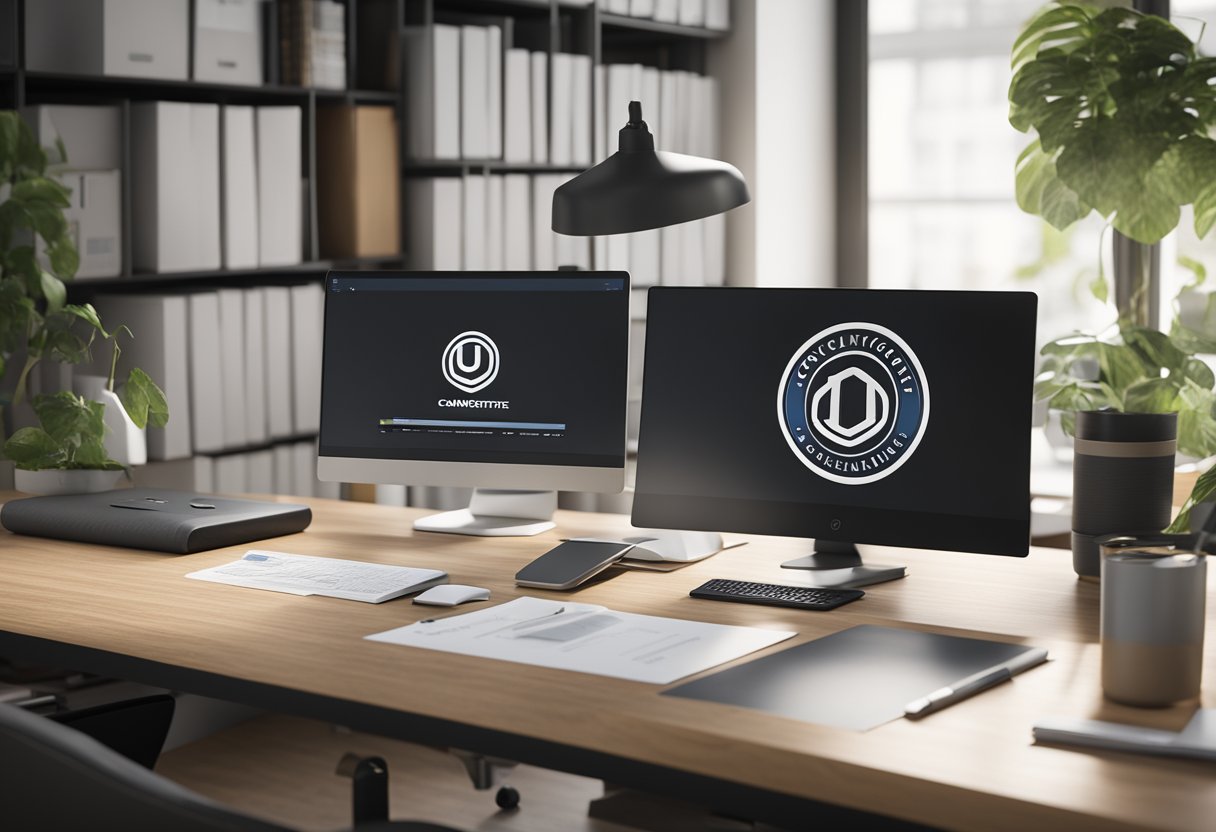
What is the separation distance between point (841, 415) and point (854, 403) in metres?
0.02

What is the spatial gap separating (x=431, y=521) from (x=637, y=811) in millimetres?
918

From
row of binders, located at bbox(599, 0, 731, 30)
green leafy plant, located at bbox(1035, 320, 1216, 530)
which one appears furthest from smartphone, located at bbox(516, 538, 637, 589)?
row of binders, located at bbox(599, 0, 731, 30)

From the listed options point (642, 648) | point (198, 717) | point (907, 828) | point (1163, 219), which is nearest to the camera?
point (907, 828)

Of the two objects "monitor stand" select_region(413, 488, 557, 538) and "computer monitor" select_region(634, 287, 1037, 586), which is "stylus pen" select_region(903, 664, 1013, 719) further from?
"monitor stand" select_region(413, 488, 557, 538)

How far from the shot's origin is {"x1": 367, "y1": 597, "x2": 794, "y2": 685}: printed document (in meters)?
1.52

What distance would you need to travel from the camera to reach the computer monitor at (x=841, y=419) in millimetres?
1879

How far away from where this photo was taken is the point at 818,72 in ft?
16.9

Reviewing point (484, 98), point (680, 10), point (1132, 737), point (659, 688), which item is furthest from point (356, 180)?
point (1132, 737)

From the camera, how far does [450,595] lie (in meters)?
1.84

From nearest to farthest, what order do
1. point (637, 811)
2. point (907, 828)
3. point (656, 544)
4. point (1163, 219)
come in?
point (907, 828)
point (656, 544)
point (1163, 219)
point (637, 811)

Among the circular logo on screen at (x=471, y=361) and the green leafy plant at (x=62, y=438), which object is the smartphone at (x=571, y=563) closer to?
the circular logo on screen at (x=471, y=361)

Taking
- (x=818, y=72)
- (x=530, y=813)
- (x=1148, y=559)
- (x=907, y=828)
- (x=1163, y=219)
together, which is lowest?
(x=530, y=813)

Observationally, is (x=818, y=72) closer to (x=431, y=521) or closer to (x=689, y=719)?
(x=431, y=521)

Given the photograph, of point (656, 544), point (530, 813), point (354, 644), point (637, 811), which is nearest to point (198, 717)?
point (530, 813)
